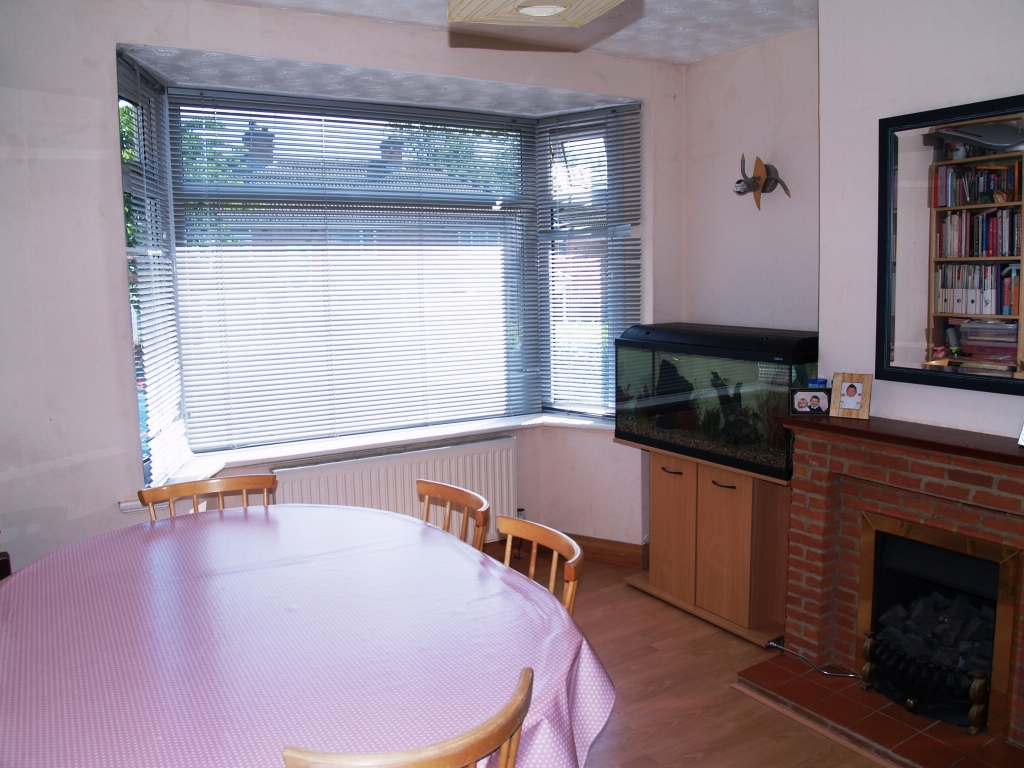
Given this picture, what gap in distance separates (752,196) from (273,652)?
3.30 metres

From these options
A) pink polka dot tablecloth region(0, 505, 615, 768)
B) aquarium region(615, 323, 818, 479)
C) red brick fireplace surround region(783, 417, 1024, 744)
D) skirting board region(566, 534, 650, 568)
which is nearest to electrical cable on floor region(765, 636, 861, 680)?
red brick fireplace surround region(783, 417, 1024, 744)

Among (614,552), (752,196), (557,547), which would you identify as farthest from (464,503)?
(752,196)

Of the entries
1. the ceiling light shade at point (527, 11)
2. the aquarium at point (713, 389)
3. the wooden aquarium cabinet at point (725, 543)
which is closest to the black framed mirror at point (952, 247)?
the aquarium at point (713, 389)

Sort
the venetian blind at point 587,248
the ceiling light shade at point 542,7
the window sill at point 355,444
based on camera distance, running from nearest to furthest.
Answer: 1. the ceiling light shade at point 542,7
2. the window sill at point 355,444
3. the venetian blind at point 587,248

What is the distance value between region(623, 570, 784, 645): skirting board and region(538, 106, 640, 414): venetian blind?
3.23ft

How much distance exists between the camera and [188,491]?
280 centimetres

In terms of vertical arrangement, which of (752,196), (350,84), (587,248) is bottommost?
(587,248)

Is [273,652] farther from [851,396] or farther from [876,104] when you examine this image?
[876,104]

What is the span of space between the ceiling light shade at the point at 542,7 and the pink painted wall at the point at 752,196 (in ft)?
7.47

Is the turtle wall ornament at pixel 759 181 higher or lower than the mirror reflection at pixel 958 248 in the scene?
higher

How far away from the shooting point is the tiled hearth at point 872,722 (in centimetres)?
257

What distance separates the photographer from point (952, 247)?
8.84 ft

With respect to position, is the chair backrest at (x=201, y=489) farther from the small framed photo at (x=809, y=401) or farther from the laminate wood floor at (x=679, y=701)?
the small framed photo at (x=809, y=401)

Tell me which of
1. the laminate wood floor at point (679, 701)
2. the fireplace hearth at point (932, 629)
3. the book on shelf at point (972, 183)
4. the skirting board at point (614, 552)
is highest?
the book on shelf at point (972, 183)
